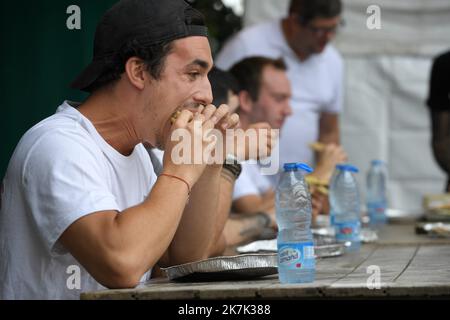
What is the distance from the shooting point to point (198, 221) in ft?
9.61

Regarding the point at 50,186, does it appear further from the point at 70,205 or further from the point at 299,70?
the point at 299,70

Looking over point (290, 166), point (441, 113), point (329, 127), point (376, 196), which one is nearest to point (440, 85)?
point (441, 113)

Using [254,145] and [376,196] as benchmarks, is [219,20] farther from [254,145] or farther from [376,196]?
[254,145]

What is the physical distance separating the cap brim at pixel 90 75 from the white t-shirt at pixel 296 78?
138 inches

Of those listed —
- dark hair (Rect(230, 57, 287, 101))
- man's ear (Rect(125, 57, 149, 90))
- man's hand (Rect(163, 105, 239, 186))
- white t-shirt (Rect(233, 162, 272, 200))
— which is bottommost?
white t-shirt (Rect(233, 162, 272, 200))

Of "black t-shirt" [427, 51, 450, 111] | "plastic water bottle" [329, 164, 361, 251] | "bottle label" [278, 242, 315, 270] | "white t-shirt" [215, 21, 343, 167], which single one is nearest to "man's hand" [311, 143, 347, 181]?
"plastic water bottle" [329, 164, 361, 251]

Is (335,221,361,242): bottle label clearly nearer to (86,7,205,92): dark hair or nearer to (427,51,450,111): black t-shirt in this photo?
(86,7,205,92): dark hair

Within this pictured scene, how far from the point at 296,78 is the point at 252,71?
104 centimetres

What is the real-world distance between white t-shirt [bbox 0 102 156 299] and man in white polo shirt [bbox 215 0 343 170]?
145 inches

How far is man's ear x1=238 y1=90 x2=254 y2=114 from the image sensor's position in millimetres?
5230

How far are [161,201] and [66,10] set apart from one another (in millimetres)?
2174

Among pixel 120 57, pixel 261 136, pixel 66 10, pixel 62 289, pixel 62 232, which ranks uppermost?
pixel 66 10

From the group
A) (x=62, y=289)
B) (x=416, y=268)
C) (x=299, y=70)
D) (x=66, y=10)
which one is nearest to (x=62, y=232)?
(x=62, y=289)

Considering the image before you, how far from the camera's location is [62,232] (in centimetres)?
230
